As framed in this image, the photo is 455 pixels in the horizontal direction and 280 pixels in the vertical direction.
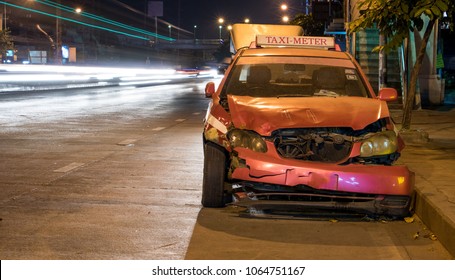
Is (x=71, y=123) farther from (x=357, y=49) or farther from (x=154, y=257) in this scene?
(x=357, y=49)

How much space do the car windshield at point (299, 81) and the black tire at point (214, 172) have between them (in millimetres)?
1489

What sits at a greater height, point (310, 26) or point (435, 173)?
point (310, 26)

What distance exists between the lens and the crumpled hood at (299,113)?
6402mm

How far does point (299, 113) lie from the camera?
257 inches

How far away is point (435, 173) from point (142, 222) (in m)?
4.00

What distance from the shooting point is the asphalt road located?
541cm

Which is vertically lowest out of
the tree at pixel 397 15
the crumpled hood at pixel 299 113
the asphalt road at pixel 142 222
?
the asphalt road at pixel 142 222

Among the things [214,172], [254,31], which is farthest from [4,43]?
[214,172]

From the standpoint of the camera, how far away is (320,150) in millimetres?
6438

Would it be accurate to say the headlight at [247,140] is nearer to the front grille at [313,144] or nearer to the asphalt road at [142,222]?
the front grille at [313,144]

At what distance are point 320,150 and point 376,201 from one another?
0.73 m

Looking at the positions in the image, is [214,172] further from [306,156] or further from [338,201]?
[338,201]

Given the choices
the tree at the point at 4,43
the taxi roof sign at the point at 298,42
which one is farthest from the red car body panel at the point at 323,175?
the tree at the point at 4,43
